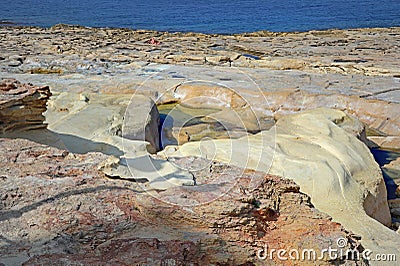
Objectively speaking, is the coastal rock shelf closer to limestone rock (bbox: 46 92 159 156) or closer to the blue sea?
limestone rock (bbox: 46 92 159 156)

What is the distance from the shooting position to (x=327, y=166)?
16.4 feet

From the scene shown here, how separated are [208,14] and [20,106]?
28258 mm

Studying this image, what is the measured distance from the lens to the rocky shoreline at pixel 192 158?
114 inches

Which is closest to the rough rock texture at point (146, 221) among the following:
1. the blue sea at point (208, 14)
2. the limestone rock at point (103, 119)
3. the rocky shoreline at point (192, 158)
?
the rocky shoreline at point (192, 158)

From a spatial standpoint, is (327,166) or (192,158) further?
(327,166)

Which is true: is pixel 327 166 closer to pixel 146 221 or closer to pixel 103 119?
pixel 146 221

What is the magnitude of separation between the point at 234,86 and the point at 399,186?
3.62 metres

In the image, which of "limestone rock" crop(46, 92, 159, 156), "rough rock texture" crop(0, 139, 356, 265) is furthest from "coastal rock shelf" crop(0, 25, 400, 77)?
"rough rock texture" crop(0, 139, 356, 265)

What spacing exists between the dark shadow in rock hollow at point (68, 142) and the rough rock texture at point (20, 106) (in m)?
0.09

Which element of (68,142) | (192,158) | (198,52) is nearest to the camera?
(192,158)

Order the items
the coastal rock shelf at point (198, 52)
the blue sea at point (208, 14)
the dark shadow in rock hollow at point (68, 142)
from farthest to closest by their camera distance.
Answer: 1. the blue sea at point (208, 14)
2. the coastal rock shelf at point (198, 52)
3. the dark shadow in rock hollow at point (68, 142)

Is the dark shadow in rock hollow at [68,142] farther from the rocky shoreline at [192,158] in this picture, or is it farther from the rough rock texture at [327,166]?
the rough rock texture at [327,166]

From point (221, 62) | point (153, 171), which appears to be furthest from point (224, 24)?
point (153, 171)

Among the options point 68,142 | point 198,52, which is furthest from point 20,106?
point 198,52
